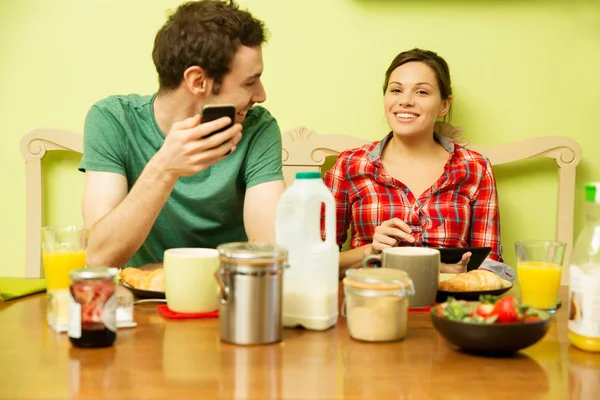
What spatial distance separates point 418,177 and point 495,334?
125cm

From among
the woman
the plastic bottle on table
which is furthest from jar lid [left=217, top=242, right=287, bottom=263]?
the woman

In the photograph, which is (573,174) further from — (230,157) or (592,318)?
(592,318)

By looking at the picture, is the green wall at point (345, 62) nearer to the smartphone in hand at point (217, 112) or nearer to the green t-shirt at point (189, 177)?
the green t-shirt at point (189, 177)

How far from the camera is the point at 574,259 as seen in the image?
3.30 ft

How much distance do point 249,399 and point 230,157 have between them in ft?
3.26

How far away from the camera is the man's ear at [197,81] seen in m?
1.61

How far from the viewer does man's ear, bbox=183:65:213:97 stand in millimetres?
1611

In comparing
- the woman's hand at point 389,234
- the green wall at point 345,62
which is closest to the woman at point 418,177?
the green wall at point 345,62

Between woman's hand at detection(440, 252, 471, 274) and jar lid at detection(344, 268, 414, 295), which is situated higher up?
jar lid at detection(344, 268, 414, 295)

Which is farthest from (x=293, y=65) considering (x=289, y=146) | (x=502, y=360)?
(x=502, y=360)

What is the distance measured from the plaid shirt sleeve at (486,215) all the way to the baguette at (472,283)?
824 mm

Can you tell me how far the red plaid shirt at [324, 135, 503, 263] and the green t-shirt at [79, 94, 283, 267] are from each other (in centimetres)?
46

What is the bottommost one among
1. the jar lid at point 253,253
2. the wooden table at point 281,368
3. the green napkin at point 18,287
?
the wooden table at point 281,368

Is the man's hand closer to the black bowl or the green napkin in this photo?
the green napkin
